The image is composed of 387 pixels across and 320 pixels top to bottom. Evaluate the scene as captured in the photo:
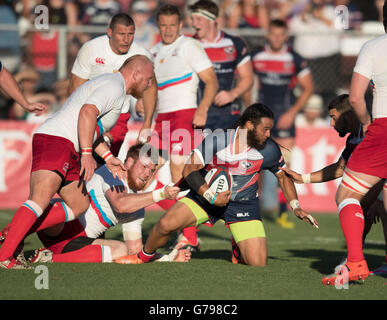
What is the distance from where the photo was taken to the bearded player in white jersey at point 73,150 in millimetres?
6457

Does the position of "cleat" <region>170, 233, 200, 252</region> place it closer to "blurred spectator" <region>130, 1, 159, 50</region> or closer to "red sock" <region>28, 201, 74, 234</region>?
"red sock" <region>28, 201, 74, 234</region>

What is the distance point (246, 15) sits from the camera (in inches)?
611

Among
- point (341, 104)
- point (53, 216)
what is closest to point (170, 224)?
point (53, 216)

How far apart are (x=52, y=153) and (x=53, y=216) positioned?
66 cm

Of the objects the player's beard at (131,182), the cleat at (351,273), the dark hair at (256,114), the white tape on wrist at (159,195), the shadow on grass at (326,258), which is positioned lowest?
the shadow on grass at (326,258)

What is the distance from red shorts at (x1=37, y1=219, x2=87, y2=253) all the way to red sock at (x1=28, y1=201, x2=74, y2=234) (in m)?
0.43

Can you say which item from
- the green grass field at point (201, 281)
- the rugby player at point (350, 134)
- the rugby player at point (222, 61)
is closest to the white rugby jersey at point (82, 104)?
the green grass field at point (201, 281)

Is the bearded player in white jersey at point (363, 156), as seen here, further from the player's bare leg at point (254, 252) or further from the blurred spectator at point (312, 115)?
the blurred spectator at point (312, 115)

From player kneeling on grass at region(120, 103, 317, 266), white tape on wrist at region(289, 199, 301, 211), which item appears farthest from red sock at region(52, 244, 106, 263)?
white tape on wrist at region(289, 199, 301, 211)

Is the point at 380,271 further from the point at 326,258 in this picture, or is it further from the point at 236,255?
the point at 236,255

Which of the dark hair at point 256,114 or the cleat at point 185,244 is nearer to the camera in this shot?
the dark hair at point 256,114

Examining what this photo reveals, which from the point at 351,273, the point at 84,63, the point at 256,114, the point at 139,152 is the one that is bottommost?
the point at 351,273

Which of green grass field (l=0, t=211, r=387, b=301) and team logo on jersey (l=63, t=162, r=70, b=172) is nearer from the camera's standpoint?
green grass field (l=0, t=211, r=387, b=301)

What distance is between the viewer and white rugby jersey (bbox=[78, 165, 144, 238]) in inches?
293
